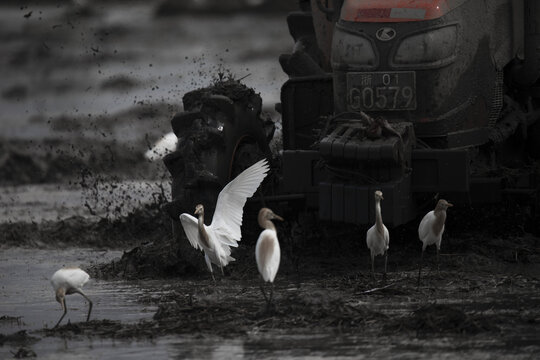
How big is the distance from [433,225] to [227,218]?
69.5 inches

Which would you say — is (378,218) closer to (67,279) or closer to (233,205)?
(233,205)

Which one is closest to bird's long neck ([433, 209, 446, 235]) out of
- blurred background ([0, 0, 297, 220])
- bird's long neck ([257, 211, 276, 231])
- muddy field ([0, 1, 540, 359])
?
muddy field ([0, 1, 540, 359])

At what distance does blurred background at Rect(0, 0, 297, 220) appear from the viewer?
75.9 ft

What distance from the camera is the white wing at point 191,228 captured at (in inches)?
538

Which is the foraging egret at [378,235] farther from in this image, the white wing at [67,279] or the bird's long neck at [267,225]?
the white wing at [67,279]

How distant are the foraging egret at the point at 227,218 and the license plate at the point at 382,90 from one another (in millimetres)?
1050

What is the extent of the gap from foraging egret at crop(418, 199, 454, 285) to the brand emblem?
1405 mm

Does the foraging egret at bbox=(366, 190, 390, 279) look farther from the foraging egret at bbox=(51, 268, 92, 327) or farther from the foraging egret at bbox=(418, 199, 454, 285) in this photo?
the foraging egret at bbox=(51, 268, 92, 327)

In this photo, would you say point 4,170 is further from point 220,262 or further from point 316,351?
point 316,351

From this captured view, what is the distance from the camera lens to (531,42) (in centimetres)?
1430

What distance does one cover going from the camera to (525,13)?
14312 mm

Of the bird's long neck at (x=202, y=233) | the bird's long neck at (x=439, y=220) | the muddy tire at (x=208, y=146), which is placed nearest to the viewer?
the bird's long neck at (x=439, y=220)

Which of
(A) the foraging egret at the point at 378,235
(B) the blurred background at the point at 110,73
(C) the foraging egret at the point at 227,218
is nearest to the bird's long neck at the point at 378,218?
(A) the foraging egret at the point at 378,235

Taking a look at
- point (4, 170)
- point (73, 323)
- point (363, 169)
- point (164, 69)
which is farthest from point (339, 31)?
point (164, 69)
